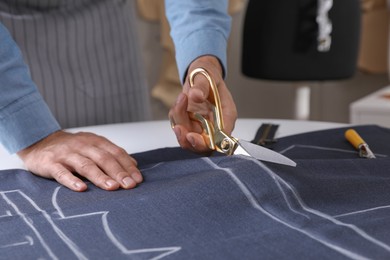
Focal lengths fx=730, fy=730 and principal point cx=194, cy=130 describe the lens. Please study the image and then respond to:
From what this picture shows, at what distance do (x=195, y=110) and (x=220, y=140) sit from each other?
10 cm

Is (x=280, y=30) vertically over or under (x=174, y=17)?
under

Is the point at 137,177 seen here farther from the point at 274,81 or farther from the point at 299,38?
the point at 274,81

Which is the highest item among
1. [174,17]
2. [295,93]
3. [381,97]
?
[174,17]

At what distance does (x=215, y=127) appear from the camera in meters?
0.91

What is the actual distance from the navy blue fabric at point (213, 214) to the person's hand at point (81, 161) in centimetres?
1

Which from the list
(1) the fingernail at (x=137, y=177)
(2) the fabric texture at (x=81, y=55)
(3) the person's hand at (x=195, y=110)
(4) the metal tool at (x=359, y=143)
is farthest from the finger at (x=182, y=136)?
(2) the fabric texture at (x=81, y=55)

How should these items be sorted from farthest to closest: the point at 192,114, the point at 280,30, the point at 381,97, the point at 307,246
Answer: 1. the point at 280,30
2. the point at 381,97
3. the point at 192,114
4. the point at 307,246

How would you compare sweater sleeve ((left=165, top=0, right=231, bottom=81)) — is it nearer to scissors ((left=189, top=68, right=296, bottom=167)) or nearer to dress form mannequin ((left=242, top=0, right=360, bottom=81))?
scissors ((left=189, top=68, right=296, bottom=167))

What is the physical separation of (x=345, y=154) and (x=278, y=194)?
0.29 meters

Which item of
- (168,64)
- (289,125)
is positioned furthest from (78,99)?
(168,64)

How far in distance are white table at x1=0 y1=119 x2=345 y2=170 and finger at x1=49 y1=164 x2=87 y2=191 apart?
0.55 feet

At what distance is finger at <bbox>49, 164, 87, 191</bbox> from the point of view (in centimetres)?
83

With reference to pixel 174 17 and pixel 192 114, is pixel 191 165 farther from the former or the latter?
pixel 174 17

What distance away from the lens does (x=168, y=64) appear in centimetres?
258
